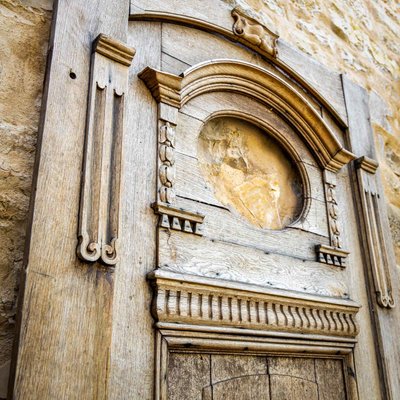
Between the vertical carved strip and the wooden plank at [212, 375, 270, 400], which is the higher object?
the vertical carved strip

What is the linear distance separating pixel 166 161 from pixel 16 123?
0.51m

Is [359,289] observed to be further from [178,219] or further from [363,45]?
[363,45]

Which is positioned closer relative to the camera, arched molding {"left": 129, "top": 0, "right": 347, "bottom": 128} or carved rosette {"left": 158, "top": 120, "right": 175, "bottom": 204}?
carved rosette {"left": 158, "top": 120, "right": 175, "bottom": 204}

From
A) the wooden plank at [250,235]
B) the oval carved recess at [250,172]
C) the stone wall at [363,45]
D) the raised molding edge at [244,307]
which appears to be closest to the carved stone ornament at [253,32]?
the stone wall at [363,45]

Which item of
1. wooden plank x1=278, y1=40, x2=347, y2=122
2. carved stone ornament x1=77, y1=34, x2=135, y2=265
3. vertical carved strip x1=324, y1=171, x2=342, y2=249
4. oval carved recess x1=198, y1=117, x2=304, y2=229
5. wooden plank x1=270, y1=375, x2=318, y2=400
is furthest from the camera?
wooden plank x1=278, y1=40, x2=347, y2=122

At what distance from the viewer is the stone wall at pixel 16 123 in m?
1.23

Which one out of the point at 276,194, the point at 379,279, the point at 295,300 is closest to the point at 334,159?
the point at 276,194

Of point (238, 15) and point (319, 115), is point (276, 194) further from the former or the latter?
point (238, 15)

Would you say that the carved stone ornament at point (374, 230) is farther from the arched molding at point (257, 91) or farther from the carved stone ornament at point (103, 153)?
the carved stone ornament at point (103, 153)

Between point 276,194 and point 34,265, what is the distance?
1212 mm

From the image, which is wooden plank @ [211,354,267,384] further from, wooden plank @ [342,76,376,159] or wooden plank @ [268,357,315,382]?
wooden plank @ [342,76,376,159]

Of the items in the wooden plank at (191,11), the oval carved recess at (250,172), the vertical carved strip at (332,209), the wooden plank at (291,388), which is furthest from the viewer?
the vertical carved strip at (332,209)

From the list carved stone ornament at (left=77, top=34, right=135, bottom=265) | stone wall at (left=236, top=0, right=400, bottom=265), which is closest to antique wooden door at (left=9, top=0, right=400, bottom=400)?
carved stone ornament at (left=77, top=34, right=135, bottom=265)

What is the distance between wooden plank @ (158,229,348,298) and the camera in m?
1.59
